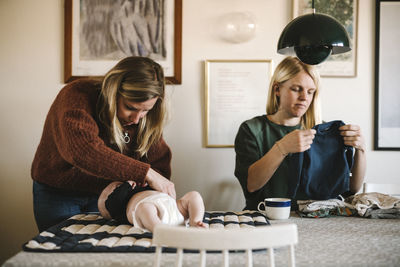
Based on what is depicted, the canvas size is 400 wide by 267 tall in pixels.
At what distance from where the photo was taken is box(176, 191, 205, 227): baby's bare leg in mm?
1400

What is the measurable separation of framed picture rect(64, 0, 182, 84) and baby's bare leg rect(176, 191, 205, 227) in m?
1.18

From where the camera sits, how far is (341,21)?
2463 millimetres

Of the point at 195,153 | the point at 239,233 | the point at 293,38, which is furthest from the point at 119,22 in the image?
the point at 239,233

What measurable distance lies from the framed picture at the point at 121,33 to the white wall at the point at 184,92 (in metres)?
0.08

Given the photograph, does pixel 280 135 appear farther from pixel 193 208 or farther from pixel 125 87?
pixel 125 87

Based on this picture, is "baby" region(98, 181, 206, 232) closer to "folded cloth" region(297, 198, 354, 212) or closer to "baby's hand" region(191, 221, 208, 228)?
"baby's hand" region(191, 221, 208, 228)

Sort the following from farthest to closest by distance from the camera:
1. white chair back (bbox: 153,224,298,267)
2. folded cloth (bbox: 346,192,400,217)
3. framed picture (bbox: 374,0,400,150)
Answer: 1. framed picture (bbox: 374,0,400,150)
2. folded cloth (bbox: 346,192,400,217)
3. white chair back (bbox: 153,224,298,267)

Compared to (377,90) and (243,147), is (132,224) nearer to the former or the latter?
(243,147)

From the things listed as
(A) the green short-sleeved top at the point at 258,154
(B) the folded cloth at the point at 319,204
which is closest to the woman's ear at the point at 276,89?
(A) the green short-sleeved top at the point at 258,154

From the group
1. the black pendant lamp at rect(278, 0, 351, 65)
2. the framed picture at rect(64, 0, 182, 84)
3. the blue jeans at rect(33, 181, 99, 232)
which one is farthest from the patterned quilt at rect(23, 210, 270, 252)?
the framed picture at rect(64, 0, 182, 84)

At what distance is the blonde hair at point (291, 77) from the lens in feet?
6.54

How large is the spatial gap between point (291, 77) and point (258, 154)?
0.46 meters

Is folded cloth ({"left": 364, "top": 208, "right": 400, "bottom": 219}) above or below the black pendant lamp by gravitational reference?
below

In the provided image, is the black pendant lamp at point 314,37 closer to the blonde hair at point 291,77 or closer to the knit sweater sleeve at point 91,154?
the blonde hair at point 291,77
